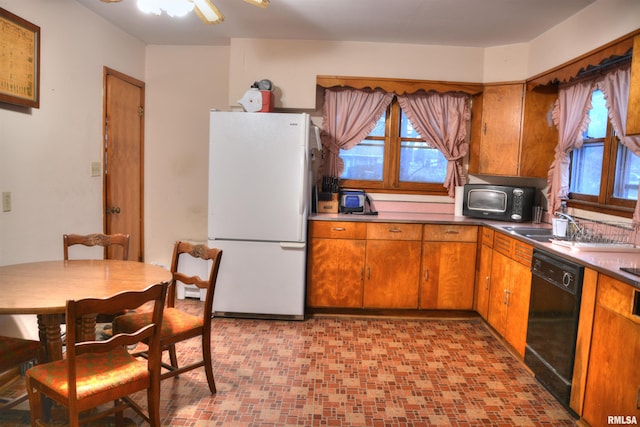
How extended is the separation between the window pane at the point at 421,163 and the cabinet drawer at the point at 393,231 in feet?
2.51

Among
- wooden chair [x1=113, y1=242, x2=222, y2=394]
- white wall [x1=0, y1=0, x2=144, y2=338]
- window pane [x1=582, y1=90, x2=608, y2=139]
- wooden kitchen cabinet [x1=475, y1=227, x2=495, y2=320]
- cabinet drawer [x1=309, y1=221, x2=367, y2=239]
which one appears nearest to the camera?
wooden chair [x1=113, y1=242, x2=222, y2=394]

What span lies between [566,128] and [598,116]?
24cm

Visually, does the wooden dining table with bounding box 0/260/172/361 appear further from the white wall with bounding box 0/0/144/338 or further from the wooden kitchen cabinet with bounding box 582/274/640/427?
the wooden kitchen cabinet with bounding box 582/274/640/427

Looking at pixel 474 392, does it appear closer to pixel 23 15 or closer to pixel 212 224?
pixel 212 224

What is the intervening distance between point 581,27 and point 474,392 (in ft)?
8.28

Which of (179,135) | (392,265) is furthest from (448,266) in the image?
(179,135)

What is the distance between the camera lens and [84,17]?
3.38 m

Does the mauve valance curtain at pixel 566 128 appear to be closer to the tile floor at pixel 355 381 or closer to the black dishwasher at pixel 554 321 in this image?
the black dishwasher at pixel 554 321

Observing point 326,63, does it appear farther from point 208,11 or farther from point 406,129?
point 208,11

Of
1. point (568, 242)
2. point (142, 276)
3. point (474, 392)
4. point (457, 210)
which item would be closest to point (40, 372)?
point (142, 276)

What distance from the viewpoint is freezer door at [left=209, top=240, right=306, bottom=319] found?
3736 mm

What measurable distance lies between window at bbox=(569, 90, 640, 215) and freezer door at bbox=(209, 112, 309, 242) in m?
2.13

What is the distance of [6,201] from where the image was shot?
8.70ft

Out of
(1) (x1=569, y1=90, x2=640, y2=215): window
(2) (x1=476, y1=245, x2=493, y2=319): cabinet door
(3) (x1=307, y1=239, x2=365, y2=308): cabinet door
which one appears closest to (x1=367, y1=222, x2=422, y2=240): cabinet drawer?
(3) (x1=307, y1=239, x2=365, y2=308): cabinet door
